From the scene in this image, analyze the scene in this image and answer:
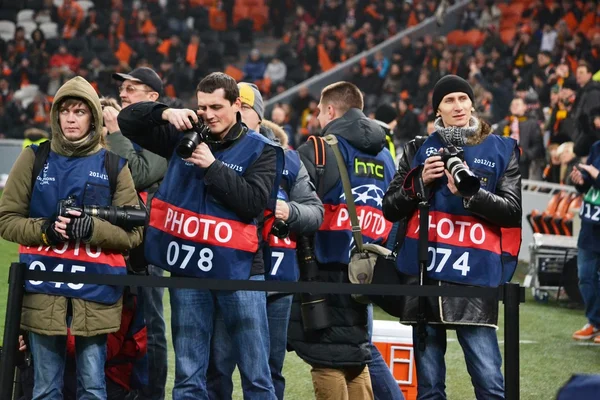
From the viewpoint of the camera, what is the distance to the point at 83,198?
5.61 metres

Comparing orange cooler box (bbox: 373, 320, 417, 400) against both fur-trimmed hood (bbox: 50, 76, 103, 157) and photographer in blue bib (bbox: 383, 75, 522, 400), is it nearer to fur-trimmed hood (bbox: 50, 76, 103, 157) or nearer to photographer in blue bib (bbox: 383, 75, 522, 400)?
photographer in blue bib (bbox: 383, 75, 522, 400)

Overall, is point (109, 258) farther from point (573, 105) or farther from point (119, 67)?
point (119, 67)

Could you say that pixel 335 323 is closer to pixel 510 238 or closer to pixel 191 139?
pixel 510 238

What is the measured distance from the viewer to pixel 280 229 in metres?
5.77

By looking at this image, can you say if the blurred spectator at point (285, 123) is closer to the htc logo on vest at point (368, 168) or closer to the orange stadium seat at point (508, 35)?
the orange stadium seat at point (508, 35)

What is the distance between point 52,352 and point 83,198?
73 cm

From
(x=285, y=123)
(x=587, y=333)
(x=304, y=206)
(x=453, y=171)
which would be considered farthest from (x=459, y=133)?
(x=285, y=123)

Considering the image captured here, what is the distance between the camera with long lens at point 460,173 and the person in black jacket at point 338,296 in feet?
3.94

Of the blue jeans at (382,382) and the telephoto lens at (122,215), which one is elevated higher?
the telephoto lens at (122,215)

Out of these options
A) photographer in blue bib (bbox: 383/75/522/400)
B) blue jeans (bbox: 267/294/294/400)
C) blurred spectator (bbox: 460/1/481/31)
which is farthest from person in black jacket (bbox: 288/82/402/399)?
blurred spectator (bbox: 460/1/481/31)

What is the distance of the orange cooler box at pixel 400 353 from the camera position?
23.7 ft

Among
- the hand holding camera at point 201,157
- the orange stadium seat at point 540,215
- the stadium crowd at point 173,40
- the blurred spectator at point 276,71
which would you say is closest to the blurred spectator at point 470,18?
the stadium crowd at point 173,40

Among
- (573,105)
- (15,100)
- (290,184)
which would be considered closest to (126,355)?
(290,184)

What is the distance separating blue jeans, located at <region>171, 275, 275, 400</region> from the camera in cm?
539
